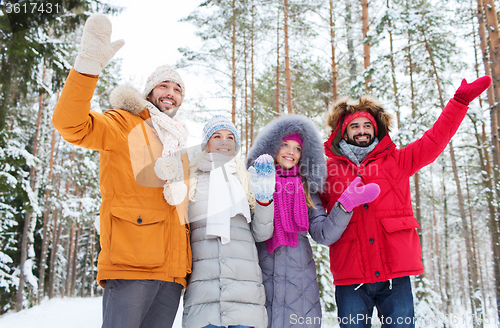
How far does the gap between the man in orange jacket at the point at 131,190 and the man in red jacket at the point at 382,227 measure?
139 centimetres

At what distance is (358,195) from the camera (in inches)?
94.4

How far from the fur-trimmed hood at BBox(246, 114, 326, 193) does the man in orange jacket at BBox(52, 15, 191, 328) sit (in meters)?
0.97

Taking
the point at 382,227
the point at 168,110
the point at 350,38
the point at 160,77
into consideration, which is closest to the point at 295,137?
the point at 382,227

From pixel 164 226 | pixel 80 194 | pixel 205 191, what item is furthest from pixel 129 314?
pixel 80 194

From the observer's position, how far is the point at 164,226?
206cm

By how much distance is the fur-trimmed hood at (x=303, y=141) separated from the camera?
296cm

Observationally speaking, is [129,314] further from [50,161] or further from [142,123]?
[50,161]

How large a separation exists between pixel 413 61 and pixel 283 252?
35.7ft

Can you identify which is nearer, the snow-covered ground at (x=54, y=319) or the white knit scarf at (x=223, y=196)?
the white knit scarf at (x=223, y=196)

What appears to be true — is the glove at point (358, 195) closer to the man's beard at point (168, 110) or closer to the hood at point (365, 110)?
the hood at point (365, 110)

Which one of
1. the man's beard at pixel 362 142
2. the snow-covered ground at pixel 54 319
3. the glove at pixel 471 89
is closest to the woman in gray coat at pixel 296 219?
the man's beard at pixel 362 142

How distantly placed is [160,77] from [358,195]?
1.89 meters

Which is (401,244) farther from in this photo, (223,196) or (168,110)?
(168,110)

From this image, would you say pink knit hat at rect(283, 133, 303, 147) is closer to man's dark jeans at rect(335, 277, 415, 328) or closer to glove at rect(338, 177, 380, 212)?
glove at rect(338, 177, 380, 212)
